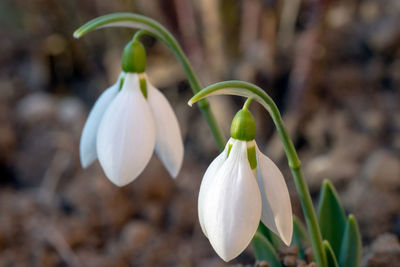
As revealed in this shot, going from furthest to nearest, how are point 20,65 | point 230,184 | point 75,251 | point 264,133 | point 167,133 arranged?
point 20,65 → point 264,133 → point 75,251 → point 167,133 → point 230,184

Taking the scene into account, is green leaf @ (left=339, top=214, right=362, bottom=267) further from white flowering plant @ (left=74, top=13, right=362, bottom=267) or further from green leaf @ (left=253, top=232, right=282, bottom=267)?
green leaf @ (left=253, top=232, right=282, bottom=267)

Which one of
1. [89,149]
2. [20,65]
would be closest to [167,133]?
[89,149]

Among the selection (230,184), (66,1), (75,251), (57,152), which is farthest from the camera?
(66,1)

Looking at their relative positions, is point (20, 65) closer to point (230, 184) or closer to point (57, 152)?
point (57, 152)

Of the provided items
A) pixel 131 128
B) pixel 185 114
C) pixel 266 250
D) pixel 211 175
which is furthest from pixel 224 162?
pixel 185 114

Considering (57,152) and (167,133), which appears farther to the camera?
(57,152)

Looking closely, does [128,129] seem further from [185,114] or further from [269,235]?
[185,114]

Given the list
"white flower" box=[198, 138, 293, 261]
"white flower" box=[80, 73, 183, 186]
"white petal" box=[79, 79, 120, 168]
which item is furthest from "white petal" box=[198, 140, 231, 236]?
"white petal" box=[79, 79, 120, 168]

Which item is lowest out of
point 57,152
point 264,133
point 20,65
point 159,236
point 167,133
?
point 159,236
